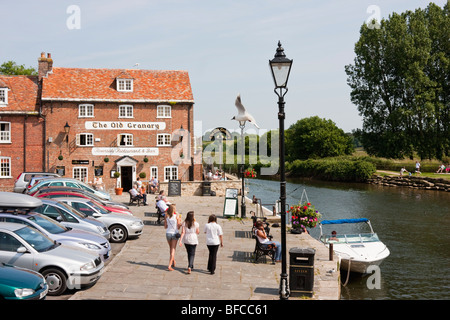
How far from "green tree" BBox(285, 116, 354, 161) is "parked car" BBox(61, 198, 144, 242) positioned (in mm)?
69520

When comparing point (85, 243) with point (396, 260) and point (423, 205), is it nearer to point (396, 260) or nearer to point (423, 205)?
point (396, 260)

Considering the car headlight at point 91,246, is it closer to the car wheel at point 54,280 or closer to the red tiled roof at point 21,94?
the car wheel at point 54,280

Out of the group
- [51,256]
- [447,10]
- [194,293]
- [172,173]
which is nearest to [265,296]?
[194,293]

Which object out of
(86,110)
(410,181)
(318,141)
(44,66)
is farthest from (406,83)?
(44,66)

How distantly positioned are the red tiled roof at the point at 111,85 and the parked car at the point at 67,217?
2253 centimetres

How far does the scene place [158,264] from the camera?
13180mm

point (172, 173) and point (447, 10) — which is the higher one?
point (447, 10)

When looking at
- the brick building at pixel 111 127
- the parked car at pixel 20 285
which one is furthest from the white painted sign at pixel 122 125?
the parked car at pixel 20 285

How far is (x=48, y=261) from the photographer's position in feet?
32.8

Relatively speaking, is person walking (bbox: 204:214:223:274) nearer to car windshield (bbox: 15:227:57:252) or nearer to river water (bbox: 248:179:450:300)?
car windshield (bbox: 15:227:57:252)

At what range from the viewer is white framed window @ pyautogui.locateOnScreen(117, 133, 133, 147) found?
36.1 m

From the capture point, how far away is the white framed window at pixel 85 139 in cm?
3556

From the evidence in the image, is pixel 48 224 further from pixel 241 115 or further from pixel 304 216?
pixel 241 115
